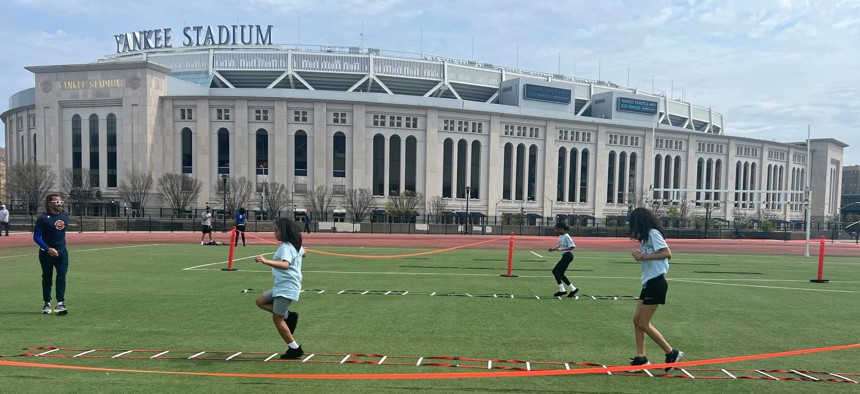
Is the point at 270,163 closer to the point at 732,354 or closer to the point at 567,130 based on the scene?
the point at 567,130

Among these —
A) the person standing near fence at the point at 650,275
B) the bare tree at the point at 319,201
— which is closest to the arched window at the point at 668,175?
the bare tree at the point at 319,201

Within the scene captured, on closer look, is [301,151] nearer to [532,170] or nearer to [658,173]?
[532,170]

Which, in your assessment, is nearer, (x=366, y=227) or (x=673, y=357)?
(x=673, y=357)

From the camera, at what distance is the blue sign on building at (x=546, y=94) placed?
8475 cm

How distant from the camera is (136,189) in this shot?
64.5 meters

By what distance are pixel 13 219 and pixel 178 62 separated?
52.2m

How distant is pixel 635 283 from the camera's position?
14.4 meters

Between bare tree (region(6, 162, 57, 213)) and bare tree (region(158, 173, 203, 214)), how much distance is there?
45.7 feet

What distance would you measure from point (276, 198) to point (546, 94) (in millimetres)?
49276

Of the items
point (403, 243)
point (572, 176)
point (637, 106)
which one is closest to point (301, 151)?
point (403, 243)

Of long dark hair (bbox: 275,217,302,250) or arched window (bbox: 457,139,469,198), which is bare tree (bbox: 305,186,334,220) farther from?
long dark hair (bbox: 275,217,302,250)

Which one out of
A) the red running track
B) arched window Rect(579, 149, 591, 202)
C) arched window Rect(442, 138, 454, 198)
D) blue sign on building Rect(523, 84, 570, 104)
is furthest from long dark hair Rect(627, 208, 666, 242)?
arched window Rect(579, 149, 591, 202)

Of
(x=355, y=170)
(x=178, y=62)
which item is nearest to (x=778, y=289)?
(x=355, y=170)

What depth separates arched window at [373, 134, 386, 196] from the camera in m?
75.0
